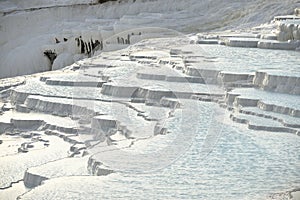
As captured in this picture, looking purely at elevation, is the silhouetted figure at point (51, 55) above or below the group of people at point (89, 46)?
below

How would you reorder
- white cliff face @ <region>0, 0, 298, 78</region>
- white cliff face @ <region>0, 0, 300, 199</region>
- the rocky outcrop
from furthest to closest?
white cliff face @ <region>0, 0, 298, 78</region>
the rocky outcrop
white cliff face @ <region>0, 0, 300, 199</region>

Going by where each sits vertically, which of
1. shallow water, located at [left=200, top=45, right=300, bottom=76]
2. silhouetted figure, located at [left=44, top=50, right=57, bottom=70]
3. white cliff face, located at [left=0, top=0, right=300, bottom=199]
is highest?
shallow water, located at [left=200, top=45, right=300, bottom=76]

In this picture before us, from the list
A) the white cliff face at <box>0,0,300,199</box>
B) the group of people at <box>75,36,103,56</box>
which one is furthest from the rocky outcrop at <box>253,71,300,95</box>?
the group of people at <box>75,36,103,56</box>

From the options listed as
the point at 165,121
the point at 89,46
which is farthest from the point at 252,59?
the point at 89,46

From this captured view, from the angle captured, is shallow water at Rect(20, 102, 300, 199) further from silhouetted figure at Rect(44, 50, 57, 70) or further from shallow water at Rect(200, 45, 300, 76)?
silhouetted figure at Rect(44, 50, 57, 70)

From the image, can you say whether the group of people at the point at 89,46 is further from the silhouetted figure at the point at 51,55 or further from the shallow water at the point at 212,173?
the shallow water at the point at 212,173

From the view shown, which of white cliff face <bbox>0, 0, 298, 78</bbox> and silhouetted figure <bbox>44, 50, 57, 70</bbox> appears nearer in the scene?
white cliff face <bbox>0, 0, 298, 78</bbox>

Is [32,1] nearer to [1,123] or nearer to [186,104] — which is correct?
[1,123]

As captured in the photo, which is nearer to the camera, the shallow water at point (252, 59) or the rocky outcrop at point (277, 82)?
the rocky outcrop at point (277, 82)

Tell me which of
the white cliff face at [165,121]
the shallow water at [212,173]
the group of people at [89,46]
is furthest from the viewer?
the group of people at [89,46]

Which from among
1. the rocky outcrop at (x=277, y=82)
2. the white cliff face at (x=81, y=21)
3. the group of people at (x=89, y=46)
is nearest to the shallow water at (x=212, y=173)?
the rocky outcrop at (x=277, y=82)

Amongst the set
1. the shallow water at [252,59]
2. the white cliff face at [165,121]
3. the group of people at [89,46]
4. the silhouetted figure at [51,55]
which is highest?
the shallow water at [252,59]

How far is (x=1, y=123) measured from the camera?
11398 mm

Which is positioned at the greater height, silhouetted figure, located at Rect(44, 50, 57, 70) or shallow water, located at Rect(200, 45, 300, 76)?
shallow water, located at Rect(200, 45, 300, 76)
